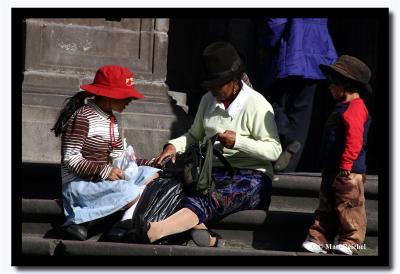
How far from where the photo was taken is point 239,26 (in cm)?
1090

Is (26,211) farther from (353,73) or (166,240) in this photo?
(353,73)

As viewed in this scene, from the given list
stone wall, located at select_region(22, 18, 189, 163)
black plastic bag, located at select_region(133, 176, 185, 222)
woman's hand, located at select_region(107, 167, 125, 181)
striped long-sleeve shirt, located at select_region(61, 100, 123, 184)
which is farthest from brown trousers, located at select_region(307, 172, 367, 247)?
stone wall, located at select_region(22, 18, 189, 163)

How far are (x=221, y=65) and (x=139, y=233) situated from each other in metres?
1.28

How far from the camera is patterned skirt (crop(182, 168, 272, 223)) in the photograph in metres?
7.22

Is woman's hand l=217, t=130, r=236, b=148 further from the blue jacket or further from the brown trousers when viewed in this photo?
the blue jacket

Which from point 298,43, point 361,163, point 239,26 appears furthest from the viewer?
point 239,26

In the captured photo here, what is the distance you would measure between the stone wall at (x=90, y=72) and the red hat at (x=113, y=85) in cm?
128

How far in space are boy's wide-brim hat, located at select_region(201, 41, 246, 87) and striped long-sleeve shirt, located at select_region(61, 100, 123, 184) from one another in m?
0.72

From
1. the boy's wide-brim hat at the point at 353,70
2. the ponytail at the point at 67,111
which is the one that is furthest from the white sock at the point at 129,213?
the boy's wide-brim hat at the point at 353,70

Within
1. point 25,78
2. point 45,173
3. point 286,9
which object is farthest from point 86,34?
point 286,9

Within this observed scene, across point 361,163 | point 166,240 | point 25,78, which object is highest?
point 25,78

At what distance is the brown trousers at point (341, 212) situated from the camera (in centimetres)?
704

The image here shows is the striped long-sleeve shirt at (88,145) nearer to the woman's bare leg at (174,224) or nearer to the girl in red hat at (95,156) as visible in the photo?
the girl in red hat at (95,156)

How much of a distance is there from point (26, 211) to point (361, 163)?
2.22 m
